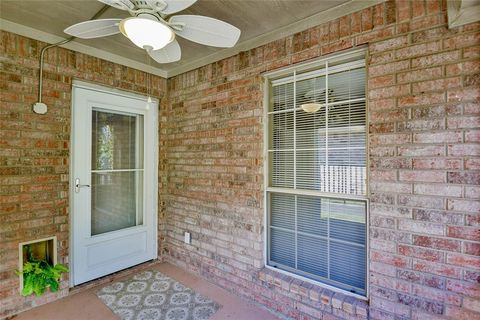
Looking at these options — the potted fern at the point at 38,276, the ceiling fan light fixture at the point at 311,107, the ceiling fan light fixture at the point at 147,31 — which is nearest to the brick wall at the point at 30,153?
the potted fern at the point at 38,276

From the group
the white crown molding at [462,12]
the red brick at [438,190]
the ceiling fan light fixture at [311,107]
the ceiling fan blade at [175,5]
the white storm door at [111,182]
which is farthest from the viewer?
the white storm door at [111,182]

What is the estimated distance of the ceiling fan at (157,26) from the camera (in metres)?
1.45

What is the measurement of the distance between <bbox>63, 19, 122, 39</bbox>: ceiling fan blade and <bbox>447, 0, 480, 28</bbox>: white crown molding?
2041mm

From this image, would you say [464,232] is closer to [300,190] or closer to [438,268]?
[438,268]

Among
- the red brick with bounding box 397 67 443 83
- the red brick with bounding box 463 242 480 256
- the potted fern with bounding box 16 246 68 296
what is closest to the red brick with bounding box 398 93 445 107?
the red brick with bounding box 397 67 443 83

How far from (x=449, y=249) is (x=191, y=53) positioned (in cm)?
296

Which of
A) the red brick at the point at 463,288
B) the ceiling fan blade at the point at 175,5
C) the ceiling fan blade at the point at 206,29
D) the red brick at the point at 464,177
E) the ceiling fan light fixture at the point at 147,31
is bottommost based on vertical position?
the red brick at the point at 463,288

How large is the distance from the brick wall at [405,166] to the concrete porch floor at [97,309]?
0.43 feet

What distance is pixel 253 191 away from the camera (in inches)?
104

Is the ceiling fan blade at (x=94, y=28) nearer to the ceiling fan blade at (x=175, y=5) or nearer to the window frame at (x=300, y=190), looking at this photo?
the ceiling fan blade at (x=175, y=5)

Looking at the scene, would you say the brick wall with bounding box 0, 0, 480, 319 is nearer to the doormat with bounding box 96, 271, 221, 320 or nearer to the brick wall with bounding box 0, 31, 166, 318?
the brick wall with bounding box 0, 31, 166, 318

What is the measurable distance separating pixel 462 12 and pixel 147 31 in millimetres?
1894

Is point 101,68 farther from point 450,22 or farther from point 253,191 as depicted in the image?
point 450,22

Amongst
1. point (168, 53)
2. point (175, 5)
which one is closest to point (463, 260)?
point (175, 5)
